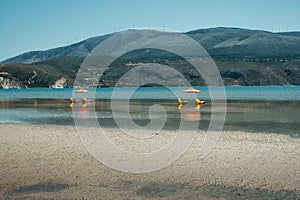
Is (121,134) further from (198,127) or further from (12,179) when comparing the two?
(12,179)

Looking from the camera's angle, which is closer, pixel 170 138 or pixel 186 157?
pixel 186 157

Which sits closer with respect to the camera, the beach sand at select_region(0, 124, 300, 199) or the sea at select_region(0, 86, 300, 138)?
the beach sand at select_region(0, 124, 300, 199)

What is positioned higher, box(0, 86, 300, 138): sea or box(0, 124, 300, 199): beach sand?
box(0, 124, 300, 199): beach sand

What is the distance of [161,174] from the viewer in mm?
14609

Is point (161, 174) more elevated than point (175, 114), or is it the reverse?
point (161, 174)

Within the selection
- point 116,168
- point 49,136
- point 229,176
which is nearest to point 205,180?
point 229,176

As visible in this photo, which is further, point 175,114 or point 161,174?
point 175,114

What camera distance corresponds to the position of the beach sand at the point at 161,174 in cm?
1204

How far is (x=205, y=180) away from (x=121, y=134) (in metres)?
12.9

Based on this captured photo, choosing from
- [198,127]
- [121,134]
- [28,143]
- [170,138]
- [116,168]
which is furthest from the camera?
[198,127]

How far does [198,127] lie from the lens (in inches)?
1171

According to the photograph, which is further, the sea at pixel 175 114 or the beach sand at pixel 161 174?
the sea at pixel 175 114

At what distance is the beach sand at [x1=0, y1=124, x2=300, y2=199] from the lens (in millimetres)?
12039

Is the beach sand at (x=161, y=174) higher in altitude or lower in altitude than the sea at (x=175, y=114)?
higher
